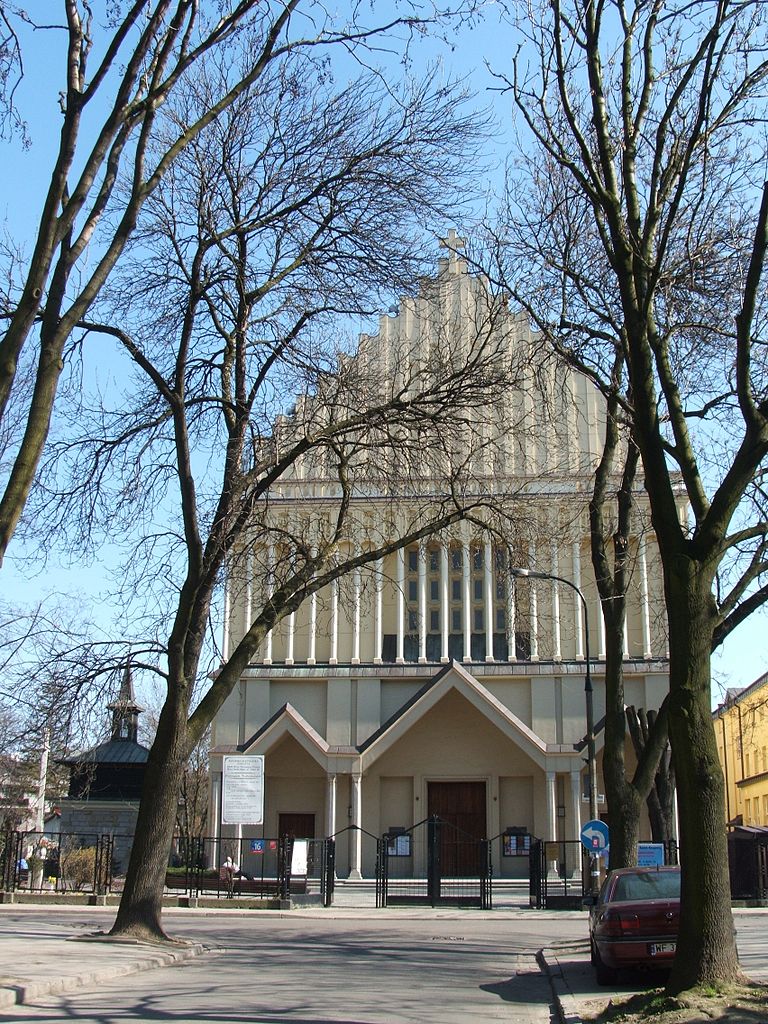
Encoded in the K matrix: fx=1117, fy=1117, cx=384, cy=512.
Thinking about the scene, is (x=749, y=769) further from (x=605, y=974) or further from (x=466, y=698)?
(x=605, y=974)

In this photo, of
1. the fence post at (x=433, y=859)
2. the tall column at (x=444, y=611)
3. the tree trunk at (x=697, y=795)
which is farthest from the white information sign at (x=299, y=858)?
the tree trunk at (x=697, y=795)

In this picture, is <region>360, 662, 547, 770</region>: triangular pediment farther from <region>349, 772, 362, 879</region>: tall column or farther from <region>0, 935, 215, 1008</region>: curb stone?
<region>0, 935, 215, 1008</region>: curb stone

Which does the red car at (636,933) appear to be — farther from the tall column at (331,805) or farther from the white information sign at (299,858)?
the tall column at (331,805)

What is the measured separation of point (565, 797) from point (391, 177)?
100 ft

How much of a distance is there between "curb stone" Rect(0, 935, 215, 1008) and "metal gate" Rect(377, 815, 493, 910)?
15113 millimetres

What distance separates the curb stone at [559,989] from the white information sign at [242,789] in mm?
10064

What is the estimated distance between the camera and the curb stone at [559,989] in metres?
9.95

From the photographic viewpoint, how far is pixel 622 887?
13773mm

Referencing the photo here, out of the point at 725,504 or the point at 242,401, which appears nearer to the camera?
the point at 725,504

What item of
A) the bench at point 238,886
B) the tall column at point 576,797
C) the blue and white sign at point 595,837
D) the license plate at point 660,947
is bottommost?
the bench at point 238,886

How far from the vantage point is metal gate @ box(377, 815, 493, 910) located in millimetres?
31016

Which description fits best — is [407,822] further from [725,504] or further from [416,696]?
[725,504]

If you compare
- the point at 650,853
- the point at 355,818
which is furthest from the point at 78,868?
the point at 650,853

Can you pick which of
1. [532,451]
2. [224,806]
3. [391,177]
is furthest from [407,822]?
[391,177]
